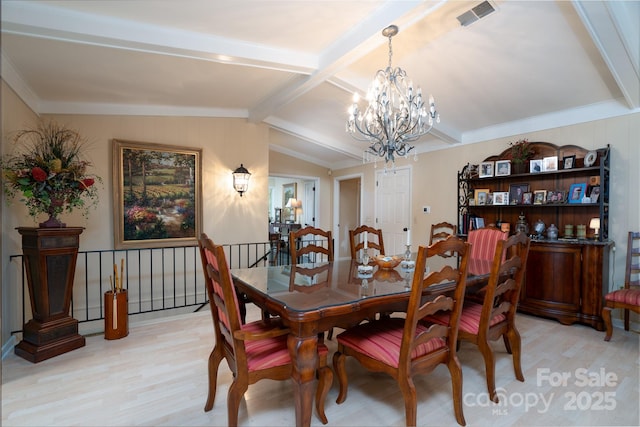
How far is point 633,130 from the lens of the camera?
10.5 feet

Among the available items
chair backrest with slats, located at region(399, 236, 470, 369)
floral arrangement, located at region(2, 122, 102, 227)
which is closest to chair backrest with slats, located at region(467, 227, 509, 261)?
chair backrest with slats, located at region(399, 236, 470, 369)

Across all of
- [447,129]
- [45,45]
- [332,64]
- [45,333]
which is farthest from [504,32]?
[45,333]

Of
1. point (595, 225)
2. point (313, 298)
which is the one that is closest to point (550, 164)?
point (595, 225)

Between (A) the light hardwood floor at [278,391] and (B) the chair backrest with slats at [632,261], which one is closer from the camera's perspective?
(A) the light hardwood floor at [278,391]

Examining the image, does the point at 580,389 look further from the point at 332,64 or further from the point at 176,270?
the point at 176,270

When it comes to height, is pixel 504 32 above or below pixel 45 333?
above

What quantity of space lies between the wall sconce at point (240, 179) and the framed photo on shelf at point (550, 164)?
3.93 metres

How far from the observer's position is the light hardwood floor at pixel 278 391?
1.81 meters

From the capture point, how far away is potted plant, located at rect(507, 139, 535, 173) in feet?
12.6

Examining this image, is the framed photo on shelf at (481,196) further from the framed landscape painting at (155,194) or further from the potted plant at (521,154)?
the framed landscape painting at (155,194)

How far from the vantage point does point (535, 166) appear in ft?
12.3

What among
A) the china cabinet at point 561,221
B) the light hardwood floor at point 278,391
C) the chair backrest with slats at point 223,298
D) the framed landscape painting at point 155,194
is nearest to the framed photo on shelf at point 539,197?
the china cabinet at point 561,221

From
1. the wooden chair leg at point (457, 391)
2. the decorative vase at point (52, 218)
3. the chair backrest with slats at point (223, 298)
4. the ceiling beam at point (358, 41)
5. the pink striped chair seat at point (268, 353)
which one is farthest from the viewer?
the decorative vase at point (52, 218)

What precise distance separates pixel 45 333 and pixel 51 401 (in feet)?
2.66
